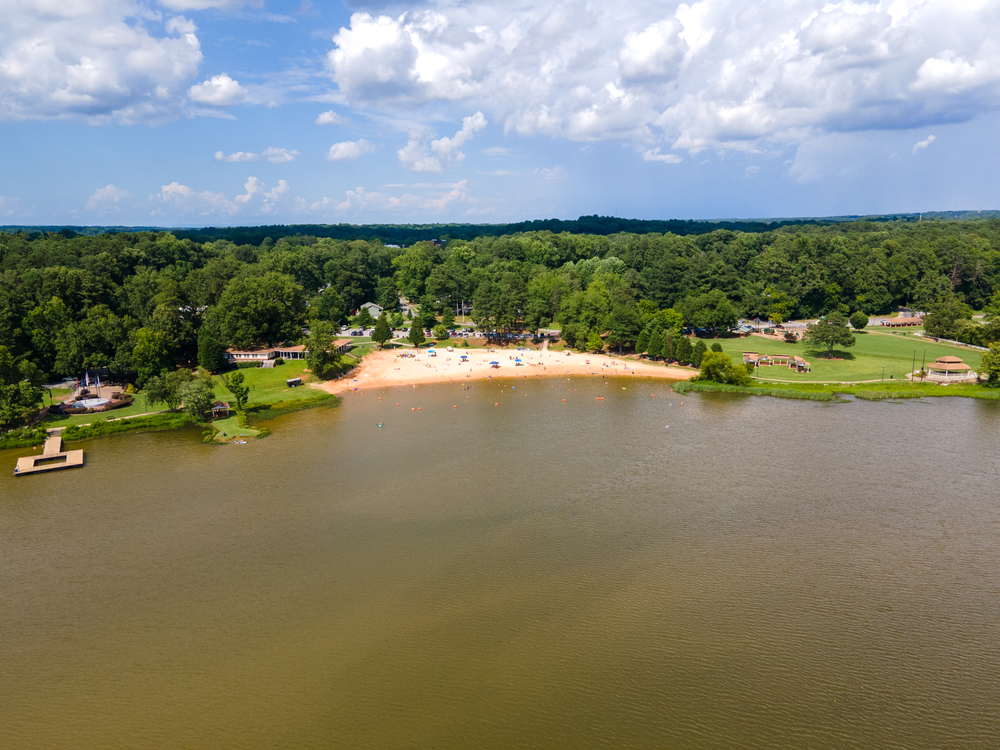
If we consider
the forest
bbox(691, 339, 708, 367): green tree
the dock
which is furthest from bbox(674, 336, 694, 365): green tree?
the dock

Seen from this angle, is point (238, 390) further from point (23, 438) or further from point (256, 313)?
point (256, 313)

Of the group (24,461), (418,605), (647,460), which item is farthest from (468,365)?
(418,605)

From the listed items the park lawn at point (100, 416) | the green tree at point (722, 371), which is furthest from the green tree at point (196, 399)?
the green tree at point (722, 371)

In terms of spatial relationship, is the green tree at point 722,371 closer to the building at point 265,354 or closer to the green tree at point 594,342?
the green tree at point 594,342

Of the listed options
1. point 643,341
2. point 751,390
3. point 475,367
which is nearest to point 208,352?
point 475,367

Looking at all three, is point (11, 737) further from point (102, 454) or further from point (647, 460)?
point (647, 460)

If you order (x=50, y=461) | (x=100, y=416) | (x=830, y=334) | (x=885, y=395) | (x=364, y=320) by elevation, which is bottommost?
(x=50, y=461)
